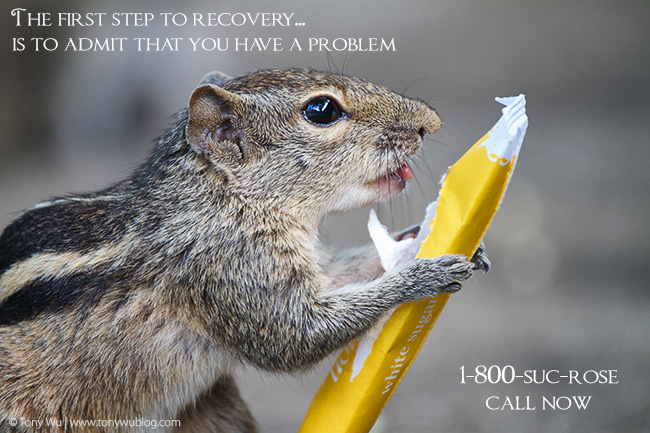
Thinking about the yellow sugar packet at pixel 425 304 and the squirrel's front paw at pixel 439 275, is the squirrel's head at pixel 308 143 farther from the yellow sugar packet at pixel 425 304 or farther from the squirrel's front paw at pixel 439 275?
the squirrel's front paw at pixel 439 275

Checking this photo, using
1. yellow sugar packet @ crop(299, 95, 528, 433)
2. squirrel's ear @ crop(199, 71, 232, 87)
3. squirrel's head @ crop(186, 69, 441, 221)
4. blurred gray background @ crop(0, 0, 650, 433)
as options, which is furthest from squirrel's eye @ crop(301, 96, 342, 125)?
blurred gray background @ crop(0, 0, 650, 433)

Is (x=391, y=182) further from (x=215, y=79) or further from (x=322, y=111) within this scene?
(x=215, y=79)

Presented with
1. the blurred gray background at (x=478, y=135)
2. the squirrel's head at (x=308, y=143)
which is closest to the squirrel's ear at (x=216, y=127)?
the squirrel's head at (x=308, y=143)

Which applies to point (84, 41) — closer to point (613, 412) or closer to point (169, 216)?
A: point (169, 216)

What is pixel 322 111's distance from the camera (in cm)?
253

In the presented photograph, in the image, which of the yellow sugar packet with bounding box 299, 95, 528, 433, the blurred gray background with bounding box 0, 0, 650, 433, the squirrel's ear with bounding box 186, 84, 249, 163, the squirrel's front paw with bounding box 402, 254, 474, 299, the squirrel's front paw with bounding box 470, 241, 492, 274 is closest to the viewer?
the yellow sugar packet with bounding box 299, 95, 528, 433

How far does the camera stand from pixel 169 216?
8.29ft

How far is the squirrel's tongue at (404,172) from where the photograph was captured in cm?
257

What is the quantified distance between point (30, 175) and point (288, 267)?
500cm

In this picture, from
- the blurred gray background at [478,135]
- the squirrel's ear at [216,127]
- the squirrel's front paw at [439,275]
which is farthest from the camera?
the blurred gray background at [478,135]

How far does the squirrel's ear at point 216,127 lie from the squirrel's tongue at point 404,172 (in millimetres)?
597

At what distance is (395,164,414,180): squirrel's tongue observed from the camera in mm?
2566

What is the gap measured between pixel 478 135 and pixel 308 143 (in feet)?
12.7

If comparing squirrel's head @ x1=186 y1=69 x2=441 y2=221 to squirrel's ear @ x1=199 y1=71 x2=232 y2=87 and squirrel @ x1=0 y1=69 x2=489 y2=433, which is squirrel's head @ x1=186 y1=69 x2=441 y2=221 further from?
squirrel's ear @ x1=199 y1=71 x2=232 y2=87
